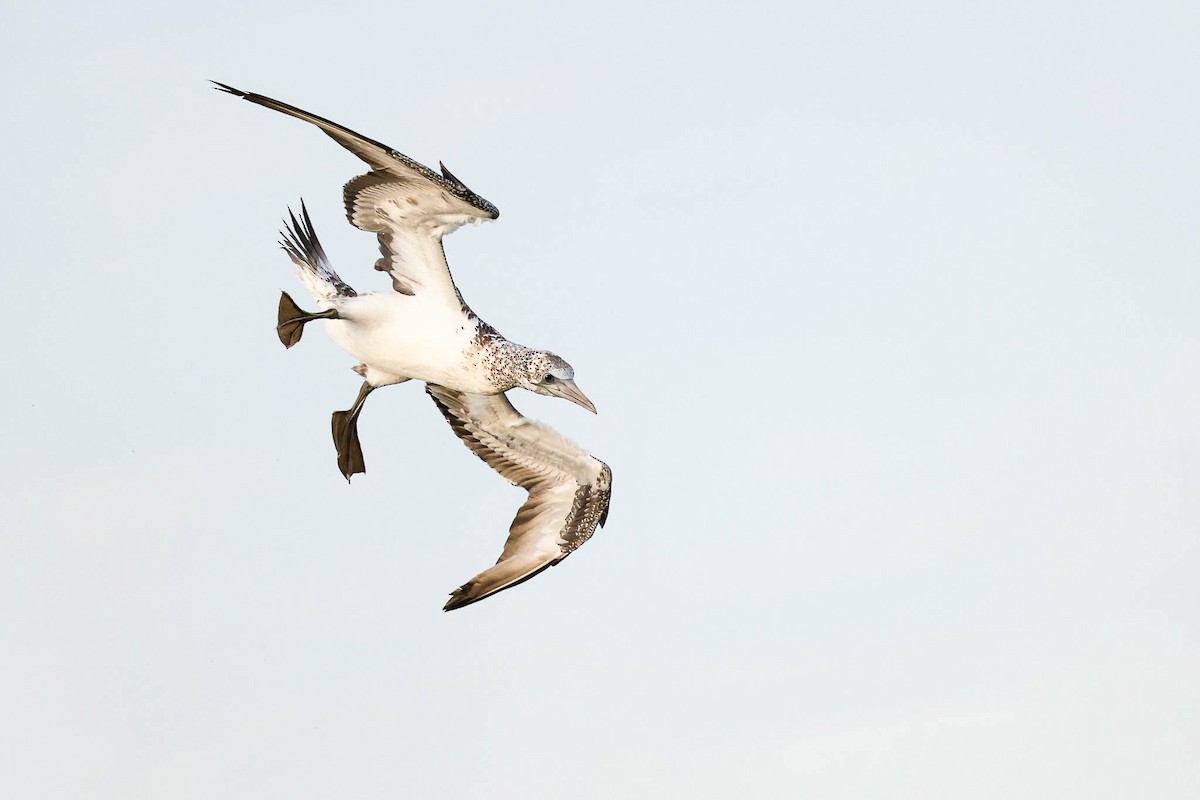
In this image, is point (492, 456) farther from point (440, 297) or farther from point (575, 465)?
point (440, 297)

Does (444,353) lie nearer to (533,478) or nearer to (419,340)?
(419,340)

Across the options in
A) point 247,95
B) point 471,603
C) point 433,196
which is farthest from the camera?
point 471,603

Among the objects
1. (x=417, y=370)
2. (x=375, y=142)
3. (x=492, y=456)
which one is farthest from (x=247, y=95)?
(x=492, y=456)

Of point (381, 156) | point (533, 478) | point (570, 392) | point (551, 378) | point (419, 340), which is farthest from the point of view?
point (533, 478)

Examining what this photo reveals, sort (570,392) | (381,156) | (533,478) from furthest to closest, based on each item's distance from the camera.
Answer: (533,478) < (570,392) < (381,156)

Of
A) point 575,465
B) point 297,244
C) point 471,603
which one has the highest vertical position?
point 297,244

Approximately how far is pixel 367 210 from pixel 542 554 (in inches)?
197

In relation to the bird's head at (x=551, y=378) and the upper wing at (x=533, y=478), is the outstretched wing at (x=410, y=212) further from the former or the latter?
the upper wing at (x=533, y=478)

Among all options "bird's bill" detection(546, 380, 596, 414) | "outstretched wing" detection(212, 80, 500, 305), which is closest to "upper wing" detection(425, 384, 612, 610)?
"bird's bill" detection(546, 380, 596, 414)

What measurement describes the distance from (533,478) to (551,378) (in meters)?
2.91

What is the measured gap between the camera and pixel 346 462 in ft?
82.6

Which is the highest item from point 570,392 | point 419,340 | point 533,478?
point 419,340

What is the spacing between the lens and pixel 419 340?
73.8ft

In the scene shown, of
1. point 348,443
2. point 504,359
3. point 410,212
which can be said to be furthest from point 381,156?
point 348,443
